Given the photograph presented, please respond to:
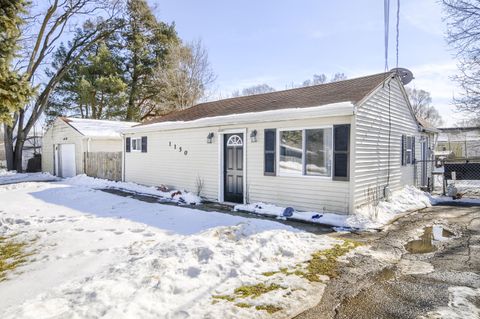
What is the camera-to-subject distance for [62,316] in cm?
290

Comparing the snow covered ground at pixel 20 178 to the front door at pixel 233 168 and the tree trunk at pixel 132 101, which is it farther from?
the front door at pixel 233 168

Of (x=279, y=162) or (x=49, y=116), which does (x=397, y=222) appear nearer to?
(x=279, y=162)

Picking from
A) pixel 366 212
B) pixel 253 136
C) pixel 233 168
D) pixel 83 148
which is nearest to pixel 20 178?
pixel 83 148

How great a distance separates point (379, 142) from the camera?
8602mm

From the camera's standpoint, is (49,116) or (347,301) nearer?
(347,301)

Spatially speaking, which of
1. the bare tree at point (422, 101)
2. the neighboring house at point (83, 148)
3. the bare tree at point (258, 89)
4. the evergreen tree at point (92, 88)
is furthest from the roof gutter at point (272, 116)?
the bare tree at point (422, 101)

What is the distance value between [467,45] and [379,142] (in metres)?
6.16

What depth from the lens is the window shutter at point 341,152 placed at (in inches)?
280

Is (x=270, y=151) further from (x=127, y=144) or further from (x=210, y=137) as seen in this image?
(x=127, y=144)

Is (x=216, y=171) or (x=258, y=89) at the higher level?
(x=258, y=89)

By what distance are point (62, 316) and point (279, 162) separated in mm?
6178

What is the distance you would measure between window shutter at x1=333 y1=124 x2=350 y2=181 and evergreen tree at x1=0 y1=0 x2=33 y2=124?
21.7 ft

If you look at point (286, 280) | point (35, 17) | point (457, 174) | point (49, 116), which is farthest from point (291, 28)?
point (49, 116)

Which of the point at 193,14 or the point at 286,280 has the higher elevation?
the point at 193,14
